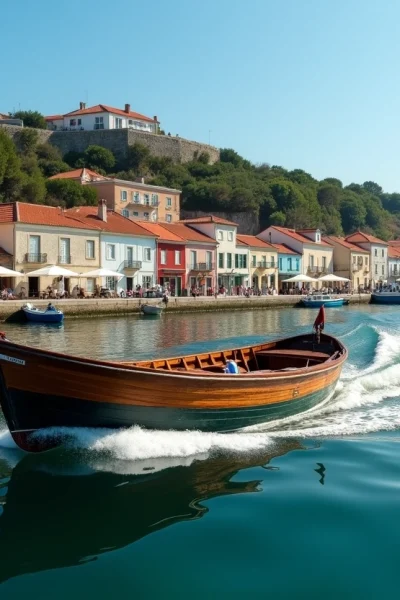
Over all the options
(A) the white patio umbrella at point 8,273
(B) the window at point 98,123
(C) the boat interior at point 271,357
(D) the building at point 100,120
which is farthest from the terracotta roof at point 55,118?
(C) the boat interior at point 271,357

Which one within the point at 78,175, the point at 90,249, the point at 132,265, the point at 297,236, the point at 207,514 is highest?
the point at 78,175

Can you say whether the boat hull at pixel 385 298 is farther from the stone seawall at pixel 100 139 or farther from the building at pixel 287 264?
the stone seawall at pixel 100 139

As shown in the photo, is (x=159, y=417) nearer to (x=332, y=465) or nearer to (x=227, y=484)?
(x=227, y=484)

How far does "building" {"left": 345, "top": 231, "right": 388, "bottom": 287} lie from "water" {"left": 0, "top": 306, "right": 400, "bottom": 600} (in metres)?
76.0

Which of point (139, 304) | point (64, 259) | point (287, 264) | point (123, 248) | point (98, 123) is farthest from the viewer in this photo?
point (98, 123)

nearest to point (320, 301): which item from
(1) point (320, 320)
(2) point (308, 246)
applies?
(2) point (308, 246)

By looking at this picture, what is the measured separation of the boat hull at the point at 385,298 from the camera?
67.0 metres

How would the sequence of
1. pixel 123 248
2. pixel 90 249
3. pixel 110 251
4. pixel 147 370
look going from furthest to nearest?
pixel 123 248 → pixel 110 251 → pixel 90 249 → pixel 147 370

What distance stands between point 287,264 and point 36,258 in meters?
34.6

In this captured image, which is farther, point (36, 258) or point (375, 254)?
point (375, 254)

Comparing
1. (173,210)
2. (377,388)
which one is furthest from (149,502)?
(173,210)

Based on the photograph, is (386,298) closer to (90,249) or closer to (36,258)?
(90,249)

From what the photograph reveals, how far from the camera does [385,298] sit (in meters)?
67.6

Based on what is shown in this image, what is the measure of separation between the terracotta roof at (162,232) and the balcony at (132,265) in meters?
3.42
